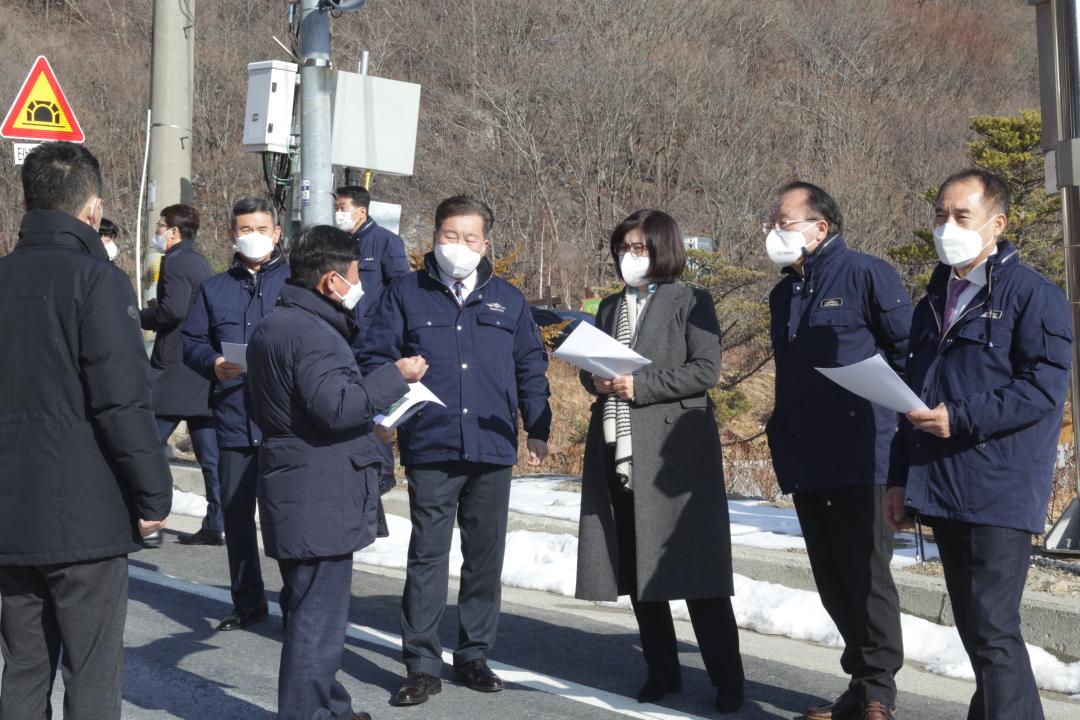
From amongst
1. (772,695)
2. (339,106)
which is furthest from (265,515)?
(339,106)

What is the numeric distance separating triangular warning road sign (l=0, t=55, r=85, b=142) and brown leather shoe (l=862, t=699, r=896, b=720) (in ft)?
32.0

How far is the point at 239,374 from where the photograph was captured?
6711mm

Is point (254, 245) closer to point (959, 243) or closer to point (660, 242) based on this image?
point (660, 242)

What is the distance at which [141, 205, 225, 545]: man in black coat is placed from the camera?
8.67 metres

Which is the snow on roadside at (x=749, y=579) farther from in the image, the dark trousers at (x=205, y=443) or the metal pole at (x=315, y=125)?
the metal pole at (x=315, y=125)

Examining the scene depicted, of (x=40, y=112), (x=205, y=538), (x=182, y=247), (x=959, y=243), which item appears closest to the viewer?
(x=959, y=243)

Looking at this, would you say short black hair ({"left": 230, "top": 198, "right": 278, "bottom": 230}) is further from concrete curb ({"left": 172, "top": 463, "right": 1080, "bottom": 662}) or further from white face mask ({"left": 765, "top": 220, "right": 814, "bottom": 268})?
concrete curb ({"left": 172, "top": 463, "right": 1080, "bottom": 662})

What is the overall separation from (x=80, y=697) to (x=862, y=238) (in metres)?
28.0

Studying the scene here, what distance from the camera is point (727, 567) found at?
552cm

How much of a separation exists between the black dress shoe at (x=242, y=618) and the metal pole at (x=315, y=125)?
335cm

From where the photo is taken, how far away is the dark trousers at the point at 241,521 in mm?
6840

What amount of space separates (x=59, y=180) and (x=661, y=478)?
2.67 metres

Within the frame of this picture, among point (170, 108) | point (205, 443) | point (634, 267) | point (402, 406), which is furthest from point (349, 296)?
point (170, 108)

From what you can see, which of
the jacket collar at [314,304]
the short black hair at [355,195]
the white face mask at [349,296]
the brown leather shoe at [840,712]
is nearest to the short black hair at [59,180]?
the jacket collar at [314,304]
